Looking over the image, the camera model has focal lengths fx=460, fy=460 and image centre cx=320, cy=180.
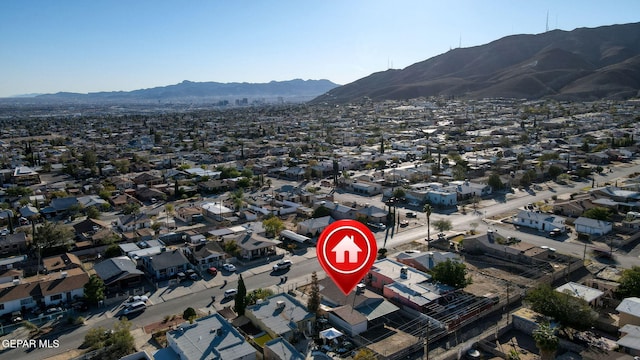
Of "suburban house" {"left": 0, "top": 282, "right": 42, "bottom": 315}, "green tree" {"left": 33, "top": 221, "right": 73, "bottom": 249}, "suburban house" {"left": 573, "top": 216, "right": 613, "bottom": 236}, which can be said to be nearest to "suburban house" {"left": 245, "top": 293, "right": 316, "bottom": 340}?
"suburban house" {"left": 0, "top": 282, "right": 42, "bottom": 315}

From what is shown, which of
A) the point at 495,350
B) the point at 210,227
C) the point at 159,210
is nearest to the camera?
the point at 495,350

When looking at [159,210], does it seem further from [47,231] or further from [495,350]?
[495,350]

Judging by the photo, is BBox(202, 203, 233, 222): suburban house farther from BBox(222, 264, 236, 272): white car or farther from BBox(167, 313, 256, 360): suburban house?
BBox(167, 313, 256, 360): suburban house

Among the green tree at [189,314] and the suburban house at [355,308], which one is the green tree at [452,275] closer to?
the suburban house at [355,308]

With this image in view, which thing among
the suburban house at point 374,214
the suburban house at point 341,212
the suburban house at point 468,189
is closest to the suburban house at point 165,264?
the suburban house at point 341,212

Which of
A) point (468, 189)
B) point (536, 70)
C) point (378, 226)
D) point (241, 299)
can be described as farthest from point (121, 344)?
point (536, 70)

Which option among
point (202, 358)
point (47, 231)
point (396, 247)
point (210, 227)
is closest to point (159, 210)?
point (210, 227)
